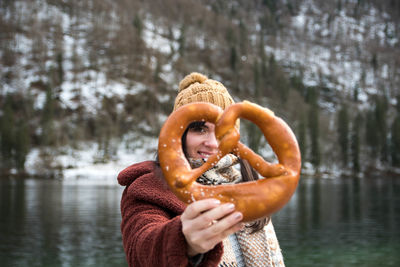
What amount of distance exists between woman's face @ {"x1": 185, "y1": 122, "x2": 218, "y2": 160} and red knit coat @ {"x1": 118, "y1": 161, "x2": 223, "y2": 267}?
0.89ft

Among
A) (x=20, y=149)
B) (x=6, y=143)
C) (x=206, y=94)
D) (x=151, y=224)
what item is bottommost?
(x=20, y=149)

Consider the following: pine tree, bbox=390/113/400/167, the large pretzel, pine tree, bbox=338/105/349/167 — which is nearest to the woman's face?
the large pretzel

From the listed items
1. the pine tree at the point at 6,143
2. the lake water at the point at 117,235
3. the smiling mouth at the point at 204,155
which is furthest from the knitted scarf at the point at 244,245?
the pine tree at the point at 6,143

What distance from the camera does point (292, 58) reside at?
158 meters

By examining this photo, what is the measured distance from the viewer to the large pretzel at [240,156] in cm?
161

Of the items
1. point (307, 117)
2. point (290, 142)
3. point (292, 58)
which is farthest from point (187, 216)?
point (292, 58)

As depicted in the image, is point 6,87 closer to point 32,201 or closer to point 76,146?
point 76,146

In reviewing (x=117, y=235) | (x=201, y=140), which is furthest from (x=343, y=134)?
(x=201, y=140)

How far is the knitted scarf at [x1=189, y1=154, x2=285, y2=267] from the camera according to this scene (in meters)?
2.40

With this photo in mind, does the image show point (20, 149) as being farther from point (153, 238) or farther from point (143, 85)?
point (153, 238)

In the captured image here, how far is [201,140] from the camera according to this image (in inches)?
91.0

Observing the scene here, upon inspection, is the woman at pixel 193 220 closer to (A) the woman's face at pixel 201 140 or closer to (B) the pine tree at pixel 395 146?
(A) the woman's face at pixel 201 140

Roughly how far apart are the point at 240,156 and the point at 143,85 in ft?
340

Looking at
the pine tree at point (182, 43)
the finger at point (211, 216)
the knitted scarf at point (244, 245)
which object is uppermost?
the pine tree at point (182, 43)
